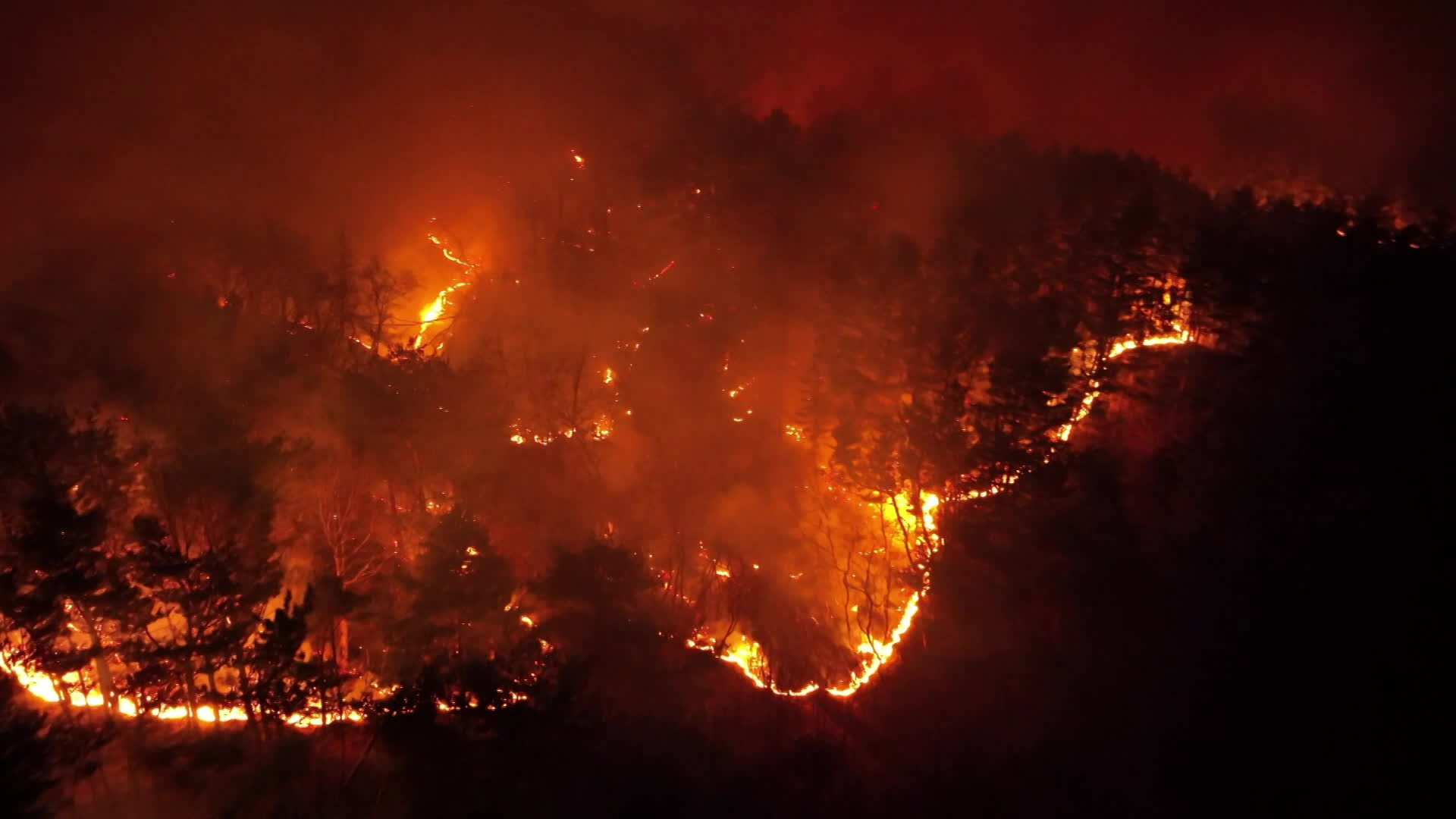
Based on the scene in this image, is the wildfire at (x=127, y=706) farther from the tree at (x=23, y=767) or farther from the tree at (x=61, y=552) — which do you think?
the tree at (x=23, y=767)

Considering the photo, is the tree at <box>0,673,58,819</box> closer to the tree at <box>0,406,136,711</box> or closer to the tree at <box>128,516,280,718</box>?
the tree at <box>128,516,280,718</box>

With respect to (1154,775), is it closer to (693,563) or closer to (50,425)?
(693,563)

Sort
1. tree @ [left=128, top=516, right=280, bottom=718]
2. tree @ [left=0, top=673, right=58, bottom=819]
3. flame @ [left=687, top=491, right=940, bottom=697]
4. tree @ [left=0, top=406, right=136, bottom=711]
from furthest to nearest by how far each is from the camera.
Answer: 1. flame @ [left=687, top=491, right=940, bottom=697]
2. tree @ [left=128, top=516, right=280, bottom=718]
3. tree @ [left=0, top=406, right=136, bottom=711]
4. tree @ [left=0, top=673, right=58, bottom=819]

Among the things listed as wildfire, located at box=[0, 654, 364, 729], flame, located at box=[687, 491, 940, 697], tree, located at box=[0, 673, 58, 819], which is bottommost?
tree, located at box=[0, 673, 58, 819]

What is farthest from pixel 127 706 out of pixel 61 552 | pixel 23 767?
pixel 23 767

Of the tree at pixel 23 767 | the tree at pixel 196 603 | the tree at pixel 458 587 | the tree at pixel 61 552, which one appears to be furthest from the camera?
the tree at pixel 458 587

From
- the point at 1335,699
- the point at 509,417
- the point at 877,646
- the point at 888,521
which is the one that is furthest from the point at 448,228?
the point at 1335,699

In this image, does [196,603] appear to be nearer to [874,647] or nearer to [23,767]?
[23,767]

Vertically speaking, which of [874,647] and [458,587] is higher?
[458,587]

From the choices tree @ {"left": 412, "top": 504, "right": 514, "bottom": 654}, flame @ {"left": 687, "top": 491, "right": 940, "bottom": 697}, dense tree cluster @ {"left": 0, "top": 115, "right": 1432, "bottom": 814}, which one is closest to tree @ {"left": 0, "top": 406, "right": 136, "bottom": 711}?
dense tree cluster @ {"left": 0, "top": 115, "right": 1432, "bottom": 814}

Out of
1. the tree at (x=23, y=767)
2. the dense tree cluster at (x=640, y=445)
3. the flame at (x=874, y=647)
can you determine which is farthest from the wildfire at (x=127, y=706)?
the flame at (x=874, y=647)

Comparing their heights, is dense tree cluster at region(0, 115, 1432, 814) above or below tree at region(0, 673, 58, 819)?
above

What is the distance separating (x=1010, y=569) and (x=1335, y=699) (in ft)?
25.3

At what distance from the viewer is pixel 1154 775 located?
1980 centimetres
